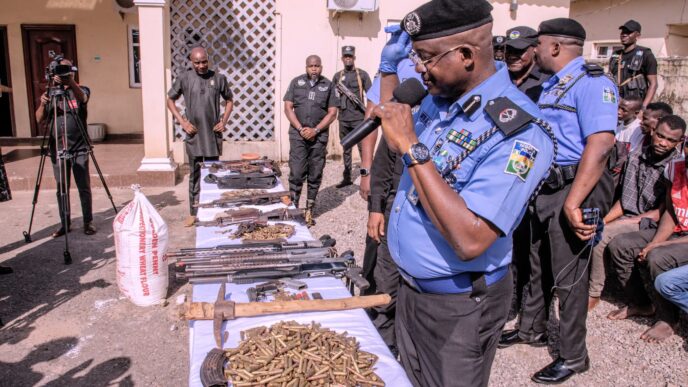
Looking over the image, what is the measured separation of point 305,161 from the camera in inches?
261

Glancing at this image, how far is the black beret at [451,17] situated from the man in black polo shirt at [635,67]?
20.1 ft

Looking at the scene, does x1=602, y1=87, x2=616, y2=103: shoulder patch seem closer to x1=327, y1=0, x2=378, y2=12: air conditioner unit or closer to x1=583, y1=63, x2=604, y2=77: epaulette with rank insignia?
x1=583, y1=63, x2=604, y2=77: epaulette with rank insignia

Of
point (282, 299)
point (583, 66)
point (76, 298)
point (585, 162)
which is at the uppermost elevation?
point (583, 66)

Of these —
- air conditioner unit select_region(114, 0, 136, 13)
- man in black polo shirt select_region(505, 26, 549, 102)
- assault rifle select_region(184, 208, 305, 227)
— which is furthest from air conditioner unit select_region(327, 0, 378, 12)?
assault rifle select_region(184, 208, 305, 227)

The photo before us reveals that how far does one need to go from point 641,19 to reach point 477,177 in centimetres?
1594

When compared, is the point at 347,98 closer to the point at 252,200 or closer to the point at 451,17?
the point at 252,200

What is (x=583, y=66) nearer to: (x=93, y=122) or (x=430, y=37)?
(x=430, y=37)

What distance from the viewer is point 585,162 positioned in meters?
3.05

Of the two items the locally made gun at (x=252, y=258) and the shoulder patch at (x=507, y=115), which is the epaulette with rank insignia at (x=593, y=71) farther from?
the locally made gun at (x=252, y=258)

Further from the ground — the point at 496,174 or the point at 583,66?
the point at 583,66

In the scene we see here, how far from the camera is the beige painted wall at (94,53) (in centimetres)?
991

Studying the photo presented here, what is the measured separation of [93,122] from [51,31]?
6.05 feet

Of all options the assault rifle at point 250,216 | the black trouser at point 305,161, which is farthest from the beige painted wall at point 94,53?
the assault rifle at point 250,216

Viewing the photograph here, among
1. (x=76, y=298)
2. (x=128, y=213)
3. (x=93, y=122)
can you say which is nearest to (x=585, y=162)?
(x=128, y=213)
